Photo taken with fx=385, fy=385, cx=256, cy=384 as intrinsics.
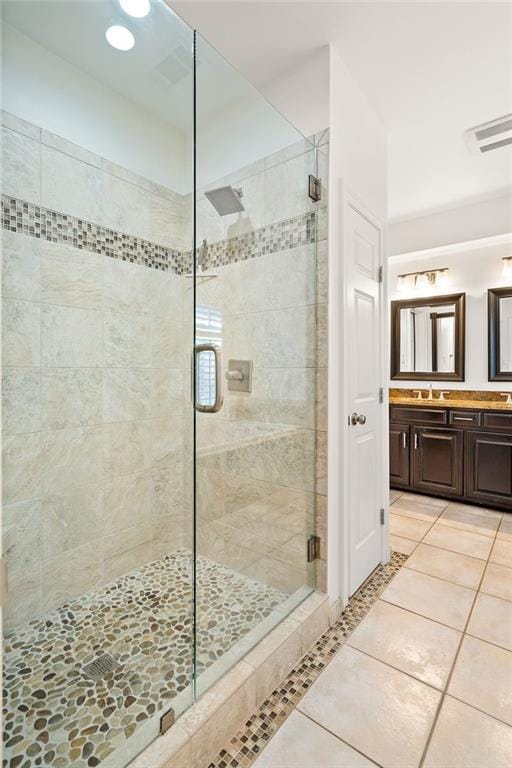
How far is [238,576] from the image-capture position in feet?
5.95

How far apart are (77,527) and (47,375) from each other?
0.78 metres

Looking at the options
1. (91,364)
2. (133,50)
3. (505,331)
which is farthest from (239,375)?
(505,331)

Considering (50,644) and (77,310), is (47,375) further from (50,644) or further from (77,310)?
(50,644)

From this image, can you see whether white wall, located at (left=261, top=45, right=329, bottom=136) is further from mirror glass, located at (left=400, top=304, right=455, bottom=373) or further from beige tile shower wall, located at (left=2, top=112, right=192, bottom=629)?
mirror glass, located at (left=400, top=304, right=455, bottom=373)

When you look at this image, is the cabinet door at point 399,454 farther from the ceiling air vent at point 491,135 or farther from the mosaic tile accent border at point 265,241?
the mosaic tile accent border at point 265,241

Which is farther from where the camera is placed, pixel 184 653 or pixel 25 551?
pixel 25 551

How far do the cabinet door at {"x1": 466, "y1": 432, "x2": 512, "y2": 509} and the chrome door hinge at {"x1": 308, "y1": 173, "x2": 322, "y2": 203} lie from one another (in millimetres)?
2474

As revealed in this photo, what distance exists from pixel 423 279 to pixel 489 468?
1.95m

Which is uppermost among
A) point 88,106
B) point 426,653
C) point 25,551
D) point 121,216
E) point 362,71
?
point 362,71

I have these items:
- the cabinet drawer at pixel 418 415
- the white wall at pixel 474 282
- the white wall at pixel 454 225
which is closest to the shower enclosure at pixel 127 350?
the cabinet drawer at pixel 418 415

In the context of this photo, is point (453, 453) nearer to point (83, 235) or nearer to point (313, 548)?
point (313, 548)

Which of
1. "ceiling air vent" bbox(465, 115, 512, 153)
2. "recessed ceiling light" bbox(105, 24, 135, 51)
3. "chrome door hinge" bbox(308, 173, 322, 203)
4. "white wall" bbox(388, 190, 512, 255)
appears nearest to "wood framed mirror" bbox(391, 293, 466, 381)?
"white wall" bbox(388, 190, 512, 255)

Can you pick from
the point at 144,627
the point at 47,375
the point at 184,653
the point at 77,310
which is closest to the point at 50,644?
the point at 144,627

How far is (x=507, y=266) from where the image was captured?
3.51 metres
